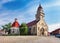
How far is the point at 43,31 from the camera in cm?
6550

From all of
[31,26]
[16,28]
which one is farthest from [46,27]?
[16,28]

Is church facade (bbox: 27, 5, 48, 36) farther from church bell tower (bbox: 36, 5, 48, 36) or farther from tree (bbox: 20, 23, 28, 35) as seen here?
tree (bbox: 20, 23, 28, 35)

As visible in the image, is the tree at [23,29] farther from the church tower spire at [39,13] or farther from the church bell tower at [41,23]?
the church tower spire at [39,13]

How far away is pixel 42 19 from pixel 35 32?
6.47m

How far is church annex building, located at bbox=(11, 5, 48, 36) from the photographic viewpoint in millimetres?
62750

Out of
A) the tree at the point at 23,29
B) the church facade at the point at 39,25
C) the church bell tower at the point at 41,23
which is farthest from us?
the church bell tower at the point at 41,23

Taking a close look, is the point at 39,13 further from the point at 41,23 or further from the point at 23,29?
the point at 23,29

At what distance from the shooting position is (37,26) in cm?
6375

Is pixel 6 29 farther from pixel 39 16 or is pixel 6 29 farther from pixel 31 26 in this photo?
pixel 39 16

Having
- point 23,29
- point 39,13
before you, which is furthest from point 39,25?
point 23,29

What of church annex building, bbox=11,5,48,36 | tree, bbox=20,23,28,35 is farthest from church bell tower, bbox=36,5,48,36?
tree, bbox=20,23,28,35

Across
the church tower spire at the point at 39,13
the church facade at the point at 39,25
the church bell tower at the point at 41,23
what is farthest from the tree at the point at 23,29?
the church tower spire at the point at 39,13

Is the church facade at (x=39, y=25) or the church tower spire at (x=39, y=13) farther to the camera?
the church tower spire at (x=39, y=13)

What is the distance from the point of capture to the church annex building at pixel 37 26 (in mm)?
62750
